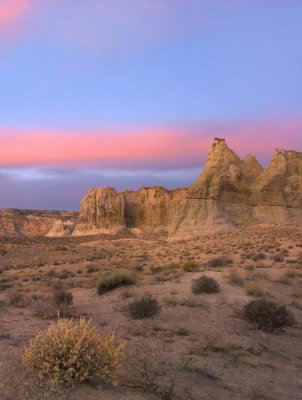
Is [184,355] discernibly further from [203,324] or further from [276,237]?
[276,237]

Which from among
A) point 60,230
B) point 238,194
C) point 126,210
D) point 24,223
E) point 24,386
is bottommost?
point 60,230

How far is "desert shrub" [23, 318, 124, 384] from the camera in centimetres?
571

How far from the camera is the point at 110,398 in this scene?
5492 mm

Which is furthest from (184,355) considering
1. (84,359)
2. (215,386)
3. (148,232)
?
(148,232)

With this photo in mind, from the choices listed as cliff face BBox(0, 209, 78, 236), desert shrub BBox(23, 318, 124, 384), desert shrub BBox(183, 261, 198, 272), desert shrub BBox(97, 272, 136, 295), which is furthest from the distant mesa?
cliff face BBox(0, 209, 78, 236)

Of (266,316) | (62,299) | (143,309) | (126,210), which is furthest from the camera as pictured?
(126,210)

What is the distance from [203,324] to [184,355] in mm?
2888

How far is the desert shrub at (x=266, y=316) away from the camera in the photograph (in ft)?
35.8

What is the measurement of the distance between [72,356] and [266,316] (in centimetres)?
648

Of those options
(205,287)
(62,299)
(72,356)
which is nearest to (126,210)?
(205,287)

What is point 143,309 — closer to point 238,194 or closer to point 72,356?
point 72,356

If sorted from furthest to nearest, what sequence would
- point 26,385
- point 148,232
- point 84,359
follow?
point 148,232, point 84,359, point 26,385

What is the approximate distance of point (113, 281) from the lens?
52.3 ft

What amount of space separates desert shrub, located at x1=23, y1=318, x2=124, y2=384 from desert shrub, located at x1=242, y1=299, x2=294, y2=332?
5.64 metres
